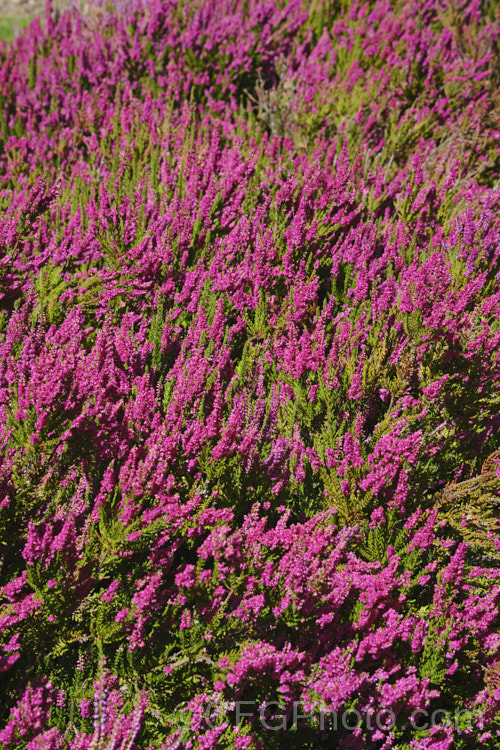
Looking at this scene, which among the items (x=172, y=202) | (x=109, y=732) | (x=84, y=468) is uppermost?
(x=172, y=202)

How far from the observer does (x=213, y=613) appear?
1.69 metres

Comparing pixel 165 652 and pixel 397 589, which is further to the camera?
pixel 397 589

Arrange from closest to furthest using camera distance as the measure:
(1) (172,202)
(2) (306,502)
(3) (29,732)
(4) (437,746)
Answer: (3) (29,732)
(4) (437,746)
(2) (306,502)
(1) (172,202)

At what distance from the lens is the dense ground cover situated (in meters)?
1.66

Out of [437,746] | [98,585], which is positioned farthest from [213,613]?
[437,746]

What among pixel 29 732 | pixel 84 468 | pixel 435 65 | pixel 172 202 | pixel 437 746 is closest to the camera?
pixel 29 732

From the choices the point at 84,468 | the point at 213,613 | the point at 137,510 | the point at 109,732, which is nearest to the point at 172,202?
the point at 84,468

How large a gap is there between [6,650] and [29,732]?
0.74 feet

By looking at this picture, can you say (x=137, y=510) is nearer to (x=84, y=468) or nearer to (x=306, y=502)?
(x=84, y=468)

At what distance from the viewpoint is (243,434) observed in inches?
78.5

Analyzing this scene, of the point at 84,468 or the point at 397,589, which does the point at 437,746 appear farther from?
the point at 84,468

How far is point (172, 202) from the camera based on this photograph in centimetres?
302

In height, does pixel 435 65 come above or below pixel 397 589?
above

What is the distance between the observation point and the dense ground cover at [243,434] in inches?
65.5
